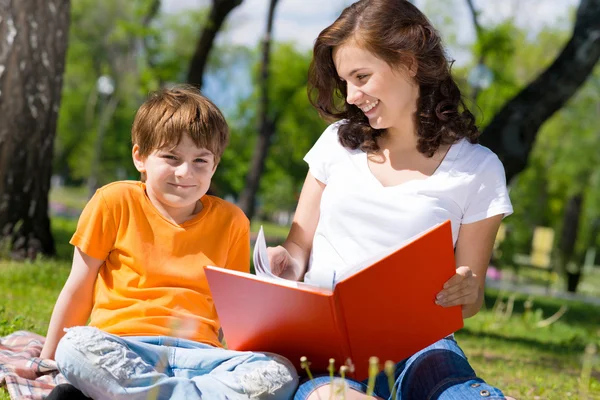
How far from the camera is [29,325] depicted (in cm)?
411

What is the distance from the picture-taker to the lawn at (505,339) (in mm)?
4254

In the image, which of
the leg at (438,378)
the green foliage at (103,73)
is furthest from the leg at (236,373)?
the green foliage at (103,73)

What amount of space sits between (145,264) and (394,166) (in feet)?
3.12

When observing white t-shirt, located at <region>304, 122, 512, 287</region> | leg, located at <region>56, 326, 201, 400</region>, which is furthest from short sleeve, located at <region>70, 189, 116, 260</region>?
white t-shirt, located at <region>304, 122, 512, 287</region>

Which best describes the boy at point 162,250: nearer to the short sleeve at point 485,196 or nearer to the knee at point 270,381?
the knee at point 270,381

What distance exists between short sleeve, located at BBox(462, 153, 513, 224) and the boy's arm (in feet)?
4.19

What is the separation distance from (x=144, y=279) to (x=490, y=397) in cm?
117

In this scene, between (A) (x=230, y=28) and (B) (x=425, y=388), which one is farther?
(A) (x=230, y=28)

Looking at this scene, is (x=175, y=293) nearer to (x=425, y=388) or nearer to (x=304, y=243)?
(x=304, y=243)

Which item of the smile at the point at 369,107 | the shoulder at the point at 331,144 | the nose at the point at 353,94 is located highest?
the nose at the point at 353,94

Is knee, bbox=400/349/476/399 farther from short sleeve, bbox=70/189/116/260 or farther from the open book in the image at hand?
short sleeve, bbox=70/189/116/260

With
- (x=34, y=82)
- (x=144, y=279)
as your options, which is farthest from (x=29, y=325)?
(x=34, y=82)

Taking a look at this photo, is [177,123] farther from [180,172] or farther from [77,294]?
[77,294]

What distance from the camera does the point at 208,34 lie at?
12.1m
